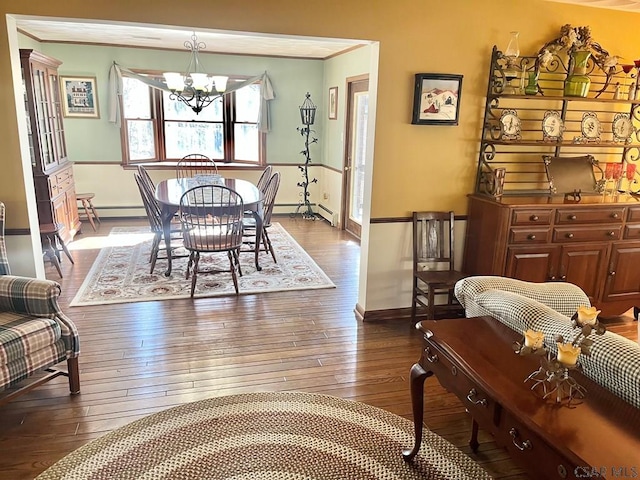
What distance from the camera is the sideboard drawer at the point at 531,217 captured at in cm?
336

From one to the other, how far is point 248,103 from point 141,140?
166cm

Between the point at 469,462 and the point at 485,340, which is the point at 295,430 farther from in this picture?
the point at 485,340

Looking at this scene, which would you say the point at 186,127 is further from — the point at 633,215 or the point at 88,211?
the point at 633,215

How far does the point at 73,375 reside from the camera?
8.71 feet

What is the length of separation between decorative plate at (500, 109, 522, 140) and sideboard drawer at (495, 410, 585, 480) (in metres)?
2.60

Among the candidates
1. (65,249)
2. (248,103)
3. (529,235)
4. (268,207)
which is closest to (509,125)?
(529,235)

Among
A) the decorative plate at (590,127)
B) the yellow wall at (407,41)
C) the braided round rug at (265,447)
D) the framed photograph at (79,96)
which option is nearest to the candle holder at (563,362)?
the braided round rug at (265,447)

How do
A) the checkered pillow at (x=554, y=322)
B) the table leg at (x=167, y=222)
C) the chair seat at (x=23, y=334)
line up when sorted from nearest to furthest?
the checkered pillow at (x=554, y=322)
the chair seat at (x=23, y=334)
the table leg at (x=167, y=222)

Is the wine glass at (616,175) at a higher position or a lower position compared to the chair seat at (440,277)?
higher

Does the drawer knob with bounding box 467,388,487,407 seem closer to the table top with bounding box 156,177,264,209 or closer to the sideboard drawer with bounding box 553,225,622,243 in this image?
the sideboard drawer with bounding box 553,225,622,243

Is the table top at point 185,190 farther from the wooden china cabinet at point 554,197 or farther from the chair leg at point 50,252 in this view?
the wooden china cabinet at point 554,197

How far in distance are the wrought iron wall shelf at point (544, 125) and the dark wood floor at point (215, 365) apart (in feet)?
4.94

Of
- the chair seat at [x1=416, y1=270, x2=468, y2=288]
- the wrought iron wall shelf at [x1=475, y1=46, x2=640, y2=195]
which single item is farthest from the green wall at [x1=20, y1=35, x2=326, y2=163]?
the chair seat at [x1=416, y1=270, x2=468, y2=288]

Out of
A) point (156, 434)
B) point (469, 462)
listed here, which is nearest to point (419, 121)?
point (469, 462)
